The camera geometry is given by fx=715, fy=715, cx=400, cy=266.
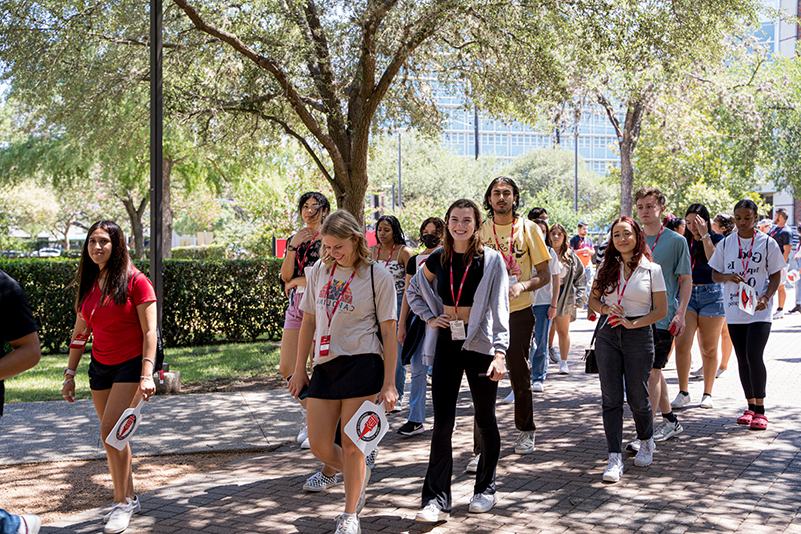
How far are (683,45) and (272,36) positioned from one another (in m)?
5.83

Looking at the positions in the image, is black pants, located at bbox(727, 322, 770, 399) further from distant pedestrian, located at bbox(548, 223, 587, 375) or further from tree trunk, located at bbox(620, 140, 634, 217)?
tree trunk, located at bbox(620, 140, 634, 217)

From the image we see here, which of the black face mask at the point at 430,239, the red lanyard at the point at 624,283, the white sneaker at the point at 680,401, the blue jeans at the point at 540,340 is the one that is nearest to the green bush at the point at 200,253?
the blue jeans at the point at 540,340

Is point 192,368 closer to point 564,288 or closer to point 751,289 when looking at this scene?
point 564,288

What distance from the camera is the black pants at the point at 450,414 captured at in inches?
164

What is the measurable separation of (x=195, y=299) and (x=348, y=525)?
8.25m

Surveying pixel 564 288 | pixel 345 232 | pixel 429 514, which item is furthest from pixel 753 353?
pixel 345 232

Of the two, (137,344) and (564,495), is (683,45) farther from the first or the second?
(137,344)

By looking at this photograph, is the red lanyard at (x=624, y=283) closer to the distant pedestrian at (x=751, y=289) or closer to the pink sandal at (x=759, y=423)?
the distant pedestrian at (x=751, y=289)

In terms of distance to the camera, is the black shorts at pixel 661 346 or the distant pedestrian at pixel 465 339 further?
the black shorts at pixel 661 346

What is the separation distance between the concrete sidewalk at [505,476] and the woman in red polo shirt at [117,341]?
41 cm

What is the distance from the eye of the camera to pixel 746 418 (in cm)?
626

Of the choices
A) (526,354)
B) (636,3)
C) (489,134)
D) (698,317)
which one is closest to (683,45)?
(636,3)

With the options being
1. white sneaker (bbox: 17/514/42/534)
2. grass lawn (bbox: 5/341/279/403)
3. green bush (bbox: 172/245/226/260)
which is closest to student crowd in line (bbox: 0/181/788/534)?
white sneaker (bbox: 17/514/42/534)

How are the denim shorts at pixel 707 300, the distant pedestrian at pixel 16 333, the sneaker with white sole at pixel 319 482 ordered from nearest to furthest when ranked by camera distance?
the distant pedestrian at pixel 16 333
the sneaker with white sole at pixel 319 482
the denim shorts at pixel 707 300
